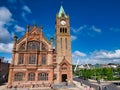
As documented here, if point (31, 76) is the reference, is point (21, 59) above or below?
above

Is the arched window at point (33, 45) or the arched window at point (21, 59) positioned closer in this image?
the arched window at point (21, 59)

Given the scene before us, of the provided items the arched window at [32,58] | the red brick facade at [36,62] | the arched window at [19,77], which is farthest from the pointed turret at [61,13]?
the arched window at [19,77]

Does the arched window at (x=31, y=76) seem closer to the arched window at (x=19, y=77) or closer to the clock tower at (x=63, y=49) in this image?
the arched window at (x=19, y=77)

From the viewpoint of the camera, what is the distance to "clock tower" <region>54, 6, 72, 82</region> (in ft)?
172

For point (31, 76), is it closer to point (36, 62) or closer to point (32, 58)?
point (36, 62)

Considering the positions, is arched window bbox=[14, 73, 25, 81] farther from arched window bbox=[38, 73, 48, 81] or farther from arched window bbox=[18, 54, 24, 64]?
arched window bbox=[38, 73, 48, 81]

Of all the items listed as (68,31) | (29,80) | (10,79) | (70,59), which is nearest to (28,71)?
(29,80)

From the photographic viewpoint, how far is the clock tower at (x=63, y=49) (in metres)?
52.3

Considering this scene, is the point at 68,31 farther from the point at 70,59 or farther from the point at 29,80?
the point at 29,80

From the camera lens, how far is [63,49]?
54875 mm

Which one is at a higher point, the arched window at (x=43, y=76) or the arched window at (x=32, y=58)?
the arched window at (x=32, y=58)

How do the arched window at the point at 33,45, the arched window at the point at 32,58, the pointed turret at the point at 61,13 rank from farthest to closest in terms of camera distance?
the pointed turret at the point at 61,13, the arched window at the point at 33,45, the arched window at the point at 32,58

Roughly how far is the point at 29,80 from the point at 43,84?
505 cm

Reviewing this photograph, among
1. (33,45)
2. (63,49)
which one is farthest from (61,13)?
(33,45)
